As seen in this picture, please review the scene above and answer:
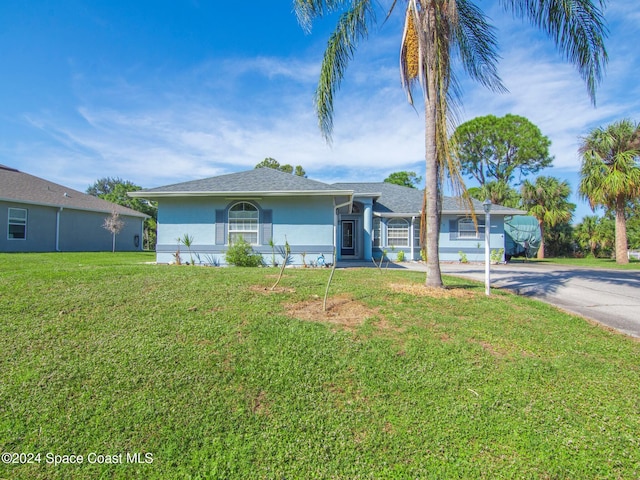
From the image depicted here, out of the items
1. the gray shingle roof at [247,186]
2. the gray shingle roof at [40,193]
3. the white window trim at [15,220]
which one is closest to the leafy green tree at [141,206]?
the gray shingle roof at [40,193]

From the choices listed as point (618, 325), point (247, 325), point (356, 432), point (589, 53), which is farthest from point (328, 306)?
point (589, 53)

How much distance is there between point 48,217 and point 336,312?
20669 millimetres

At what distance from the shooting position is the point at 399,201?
61.3 ft

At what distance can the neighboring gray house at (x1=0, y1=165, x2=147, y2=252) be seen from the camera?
1675 centimetres

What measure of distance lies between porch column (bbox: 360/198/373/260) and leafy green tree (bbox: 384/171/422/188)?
2582cm

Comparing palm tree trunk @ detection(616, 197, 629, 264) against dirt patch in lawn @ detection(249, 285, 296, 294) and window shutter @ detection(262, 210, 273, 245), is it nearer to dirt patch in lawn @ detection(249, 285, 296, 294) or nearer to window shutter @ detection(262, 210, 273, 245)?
window shutter @ detection(262, 210, 273, 245)

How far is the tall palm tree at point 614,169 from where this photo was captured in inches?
715

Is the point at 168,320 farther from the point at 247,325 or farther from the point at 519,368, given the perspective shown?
the point at 519,368

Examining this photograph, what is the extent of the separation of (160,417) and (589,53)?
9142 millimetres

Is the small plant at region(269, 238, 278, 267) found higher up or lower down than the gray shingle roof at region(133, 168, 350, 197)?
lower down

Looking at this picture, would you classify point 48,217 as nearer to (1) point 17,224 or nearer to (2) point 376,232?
(1) point 17,224

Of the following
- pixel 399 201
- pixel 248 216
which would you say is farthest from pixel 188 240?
pixel 399 201

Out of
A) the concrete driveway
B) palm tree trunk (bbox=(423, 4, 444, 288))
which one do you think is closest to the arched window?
the concrete driveway

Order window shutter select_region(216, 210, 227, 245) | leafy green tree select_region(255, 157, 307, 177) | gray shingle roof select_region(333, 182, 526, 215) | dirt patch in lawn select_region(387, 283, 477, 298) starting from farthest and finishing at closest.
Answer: leafy green tree select_region(255, 157, 307, 177) → gray shingle roof select_region(333, 182, 526, 215) → window shutter select_region(216, 210, 227, 245) → dirt patch in lawn select_region(387, 283, 477, 298)
